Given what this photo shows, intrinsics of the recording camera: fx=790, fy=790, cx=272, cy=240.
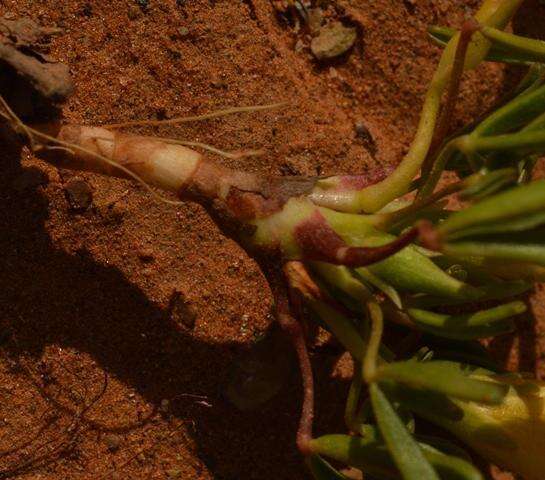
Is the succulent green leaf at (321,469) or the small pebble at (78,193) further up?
the small pebble at (78,193)

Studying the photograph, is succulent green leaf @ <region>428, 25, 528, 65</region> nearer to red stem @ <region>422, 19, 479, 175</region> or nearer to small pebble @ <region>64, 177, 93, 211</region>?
red stem @ <region>422, 19, 479, 175</region>

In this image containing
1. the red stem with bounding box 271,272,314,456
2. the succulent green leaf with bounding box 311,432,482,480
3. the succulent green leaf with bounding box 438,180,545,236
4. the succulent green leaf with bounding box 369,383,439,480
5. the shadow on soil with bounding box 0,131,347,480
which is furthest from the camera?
the shadow on soil with bounding box 0,131,347,480

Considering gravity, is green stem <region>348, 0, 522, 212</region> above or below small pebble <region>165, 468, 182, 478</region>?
above

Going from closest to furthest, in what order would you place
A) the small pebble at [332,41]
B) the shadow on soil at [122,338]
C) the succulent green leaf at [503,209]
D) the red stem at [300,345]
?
the succulent green leaf at [503,209], the red stem at [300,345], the shadow on soil at [122,338], the small pebble at [332,41]

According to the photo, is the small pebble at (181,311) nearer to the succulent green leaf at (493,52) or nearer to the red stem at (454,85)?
the red stem at (454,85)

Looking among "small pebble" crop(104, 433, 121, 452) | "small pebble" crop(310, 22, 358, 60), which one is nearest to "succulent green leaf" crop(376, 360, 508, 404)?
"small pebble" crop(104, 433, 121, 452)

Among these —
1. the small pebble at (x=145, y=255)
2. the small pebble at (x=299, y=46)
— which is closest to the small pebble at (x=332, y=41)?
the small pebble at (x=299, y=46)

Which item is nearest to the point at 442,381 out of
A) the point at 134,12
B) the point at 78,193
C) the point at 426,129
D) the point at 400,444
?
the point at 400,444
